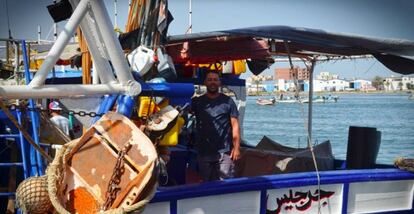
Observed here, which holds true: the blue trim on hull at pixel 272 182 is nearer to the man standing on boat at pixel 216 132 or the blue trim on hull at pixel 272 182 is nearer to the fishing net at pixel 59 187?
the man standing on boat at pixel 216 132

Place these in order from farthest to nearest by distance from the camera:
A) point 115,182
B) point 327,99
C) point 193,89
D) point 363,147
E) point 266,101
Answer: point 327,99 < point 266,101 < point 363,147 < point 193,89 < point 115,182

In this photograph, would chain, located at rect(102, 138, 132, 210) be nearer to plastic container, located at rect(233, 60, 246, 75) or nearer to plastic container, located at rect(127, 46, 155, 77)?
plastic container, located at rect(127, 46, 155, 77)

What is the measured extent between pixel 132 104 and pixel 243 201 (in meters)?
1.36

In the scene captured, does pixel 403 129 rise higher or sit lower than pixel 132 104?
lower

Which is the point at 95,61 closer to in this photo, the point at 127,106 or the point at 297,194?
the point at 127,106

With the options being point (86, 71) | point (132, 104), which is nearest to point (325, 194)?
point (132, 104)

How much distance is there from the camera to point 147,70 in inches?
173

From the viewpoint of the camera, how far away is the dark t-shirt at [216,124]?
533 cm

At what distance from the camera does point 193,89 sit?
416cm

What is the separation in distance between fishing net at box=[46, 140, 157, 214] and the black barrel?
12.0ft

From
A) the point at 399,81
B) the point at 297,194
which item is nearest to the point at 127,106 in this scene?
the point at 297,194

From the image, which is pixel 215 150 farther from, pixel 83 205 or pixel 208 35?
pixel 83 205

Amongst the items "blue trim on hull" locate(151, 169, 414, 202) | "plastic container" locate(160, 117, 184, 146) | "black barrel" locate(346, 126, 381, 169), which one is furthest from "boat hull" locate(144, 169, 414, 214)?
A: "black barrel" locate(346, 126, 381, 169)

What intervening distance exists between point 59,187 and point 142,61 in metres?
1.18
